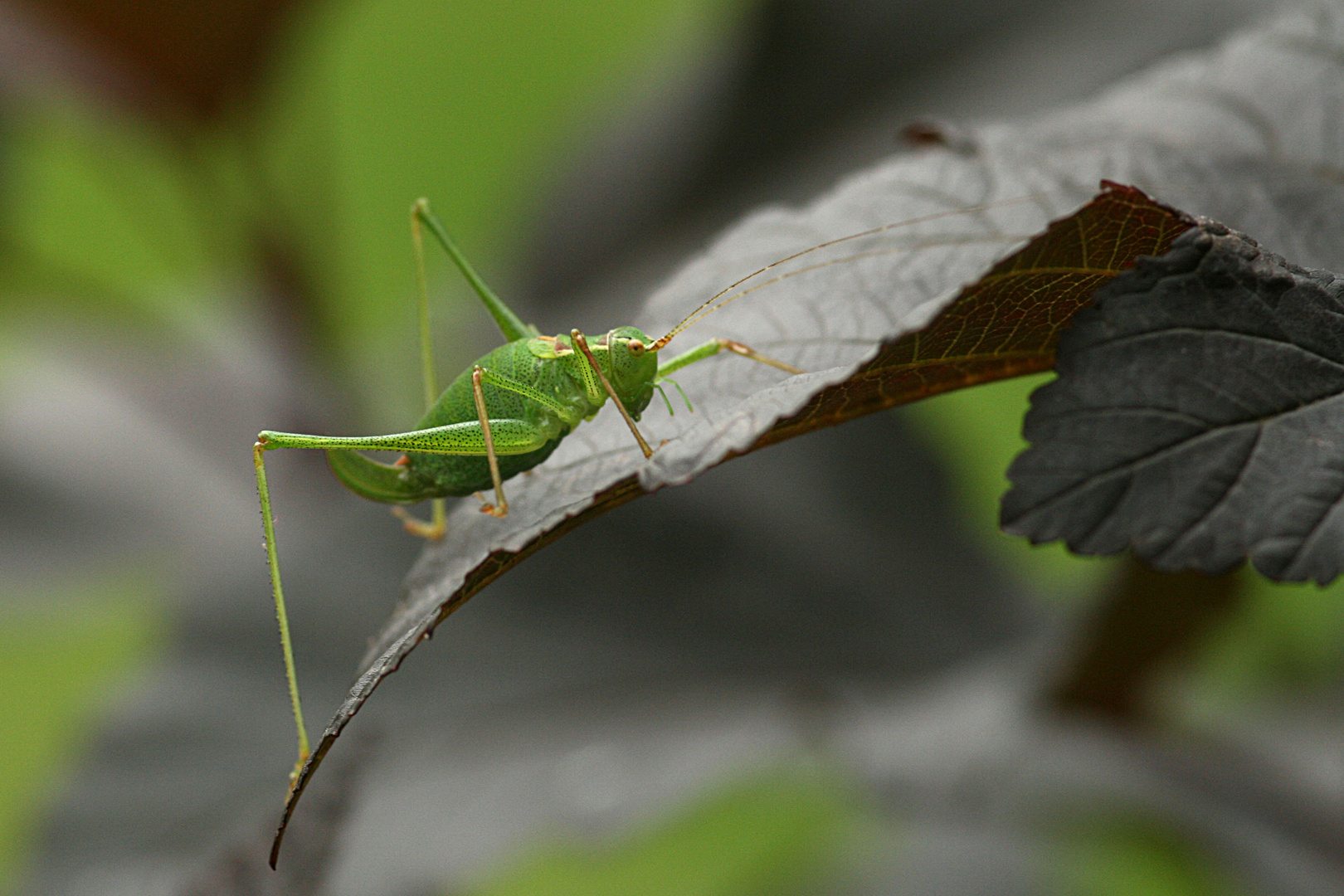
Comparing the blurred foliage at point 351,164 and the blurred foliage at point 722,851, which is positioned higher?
the blurred foliage at point 351,164

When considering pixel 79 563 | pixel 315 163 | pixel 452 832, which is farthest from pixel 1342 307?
pixel 79 563

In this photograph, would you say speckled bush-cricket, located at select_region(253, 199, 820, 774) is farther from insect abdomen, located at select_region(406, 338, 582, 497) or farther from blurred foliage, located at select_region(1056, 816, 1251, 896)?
blurred foliage, located at select_region(1056, 816, 1251, 896)

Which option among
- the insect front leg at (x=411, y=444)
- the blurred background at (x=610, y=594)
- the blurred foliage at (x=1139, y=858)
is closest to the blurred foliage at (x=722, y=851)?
the blurred background at (x=610, y=594)

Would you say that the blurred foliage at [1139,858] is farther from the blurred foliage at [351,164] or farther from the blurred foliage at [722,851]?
the blurred foliage at [351,164]

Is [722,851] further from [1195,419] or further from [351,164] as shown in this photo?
[351,164]

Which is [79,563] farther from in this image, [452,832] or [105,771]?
[452,832]
